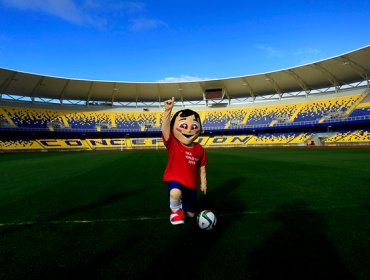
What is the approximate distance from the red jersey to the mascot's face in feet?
0.25

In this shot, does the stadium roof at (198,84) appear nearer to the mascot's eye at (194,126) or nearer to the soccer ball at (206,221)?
the mascot's eye at (194,126)

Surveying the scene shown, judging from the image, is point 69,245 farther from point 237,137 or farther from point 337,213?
point 237,137

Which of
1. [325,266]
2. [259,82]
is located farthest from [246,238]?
[259,82]

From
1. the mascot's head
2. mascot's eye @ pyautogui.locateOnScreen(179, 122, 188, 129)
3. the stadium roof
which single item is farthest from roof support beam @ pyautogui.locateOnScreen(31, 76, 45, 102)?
mascot's eye @ pyautogui.locateOnScreen(179, 122, 188, 129)

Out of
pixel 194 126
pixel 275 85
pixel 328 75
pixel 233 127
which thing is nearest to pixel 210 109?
pixel 233 127

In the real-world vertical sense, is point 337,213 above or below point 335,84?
below

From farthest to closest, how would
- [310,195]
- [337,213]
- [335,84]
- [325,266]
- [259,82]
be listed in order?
[259,82] → [335,84] → [310,195] → [337,213] → [325,266]

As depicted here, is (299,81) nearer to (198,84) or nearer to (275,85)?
(275,85)

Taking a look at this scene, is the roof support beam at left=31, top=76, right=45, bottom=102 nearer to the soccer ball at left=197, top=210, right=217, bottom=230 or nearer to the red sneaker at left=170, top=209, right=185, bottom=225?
the red sneaker at left=170, top=209, right=185, bottom=225

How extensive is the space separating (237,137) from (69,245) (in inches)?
1724

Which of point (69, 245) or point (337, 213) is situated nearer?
point (69, 245)

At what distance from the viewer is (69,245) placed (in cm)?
264

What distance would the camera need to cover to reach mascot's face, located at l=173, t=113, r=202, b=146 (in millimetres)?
3645

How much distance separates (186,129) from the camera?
11.9 feet
